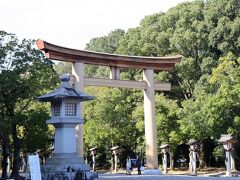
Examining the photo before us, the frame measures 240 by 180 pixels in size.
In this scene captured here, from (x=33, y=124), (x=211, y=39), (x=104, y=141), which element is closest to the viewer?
(x=33, y=124)

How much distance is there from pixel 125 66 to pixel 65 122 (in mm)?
11171

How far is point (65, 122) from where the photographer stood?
1772cm

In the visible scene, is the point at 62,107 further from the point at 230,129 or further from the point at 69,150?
the point at 230,129

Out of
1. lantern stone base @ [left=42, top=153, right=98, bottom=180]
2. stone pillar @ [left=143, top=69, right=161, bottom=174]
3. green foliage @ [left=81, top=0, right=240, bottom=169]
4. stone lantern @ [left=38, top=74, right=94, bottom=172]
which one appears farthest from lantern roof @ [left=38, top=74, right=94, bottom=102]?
green foliage @ [left=81, top=0, right=240, bottom=169]

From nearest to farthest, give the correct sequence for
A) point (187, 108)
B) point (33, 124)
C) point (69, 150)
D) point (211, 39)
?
1. point (69, 150)
2. point (33, 124)
3. point (187, 108)
4. point (211, 39)

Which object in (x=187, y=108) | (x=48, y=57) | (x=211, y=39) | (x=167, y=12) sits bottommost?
(x=187, y=108)

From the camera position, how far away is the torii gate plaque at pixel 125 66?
82.4 ft

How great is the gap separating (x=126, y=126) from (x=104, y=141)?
2.98 metres

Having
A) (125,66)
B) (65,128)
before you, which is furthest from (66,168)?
(125,66)

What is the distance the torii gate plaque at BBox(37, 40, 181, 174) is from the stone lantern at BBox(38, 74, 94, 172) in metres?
6.41

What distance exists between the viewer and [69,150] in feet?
58.5

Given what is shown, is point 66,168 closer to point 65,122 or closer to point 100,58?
point 65,122

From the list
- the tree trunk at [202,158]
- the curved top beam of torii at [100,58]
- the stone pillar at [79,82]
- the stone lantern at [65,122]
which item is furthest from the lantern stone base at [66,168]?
the tree trunk at [202,158]

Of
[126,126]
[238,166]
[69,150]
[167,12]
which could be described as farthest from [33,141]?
[167,12]
